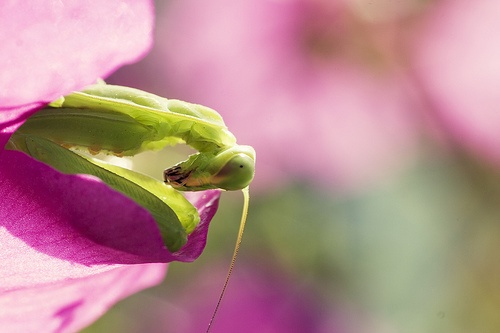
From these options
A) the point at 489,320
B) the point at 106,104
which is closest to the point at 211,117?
the point at 106,104

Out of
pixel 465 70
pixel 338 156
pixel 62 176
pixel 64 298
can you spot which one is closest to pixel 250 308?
pixel 338 156

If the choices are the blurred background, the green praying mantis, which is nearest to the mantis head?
the green praying mantis

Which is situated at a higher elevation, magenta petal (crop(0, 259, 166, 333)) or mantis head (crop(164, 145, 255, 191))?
mantis head (crop(164, 145, 255, 191))

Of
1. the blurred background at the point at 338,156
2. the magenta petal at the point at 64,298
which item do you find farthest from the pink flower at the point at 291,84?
the magenta petal at the point at 64,298

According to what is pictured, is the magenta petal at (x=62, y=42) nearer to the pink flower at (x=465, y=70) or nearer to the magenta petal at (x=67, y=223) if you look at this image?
the magenta petal at (x=67, y=223)

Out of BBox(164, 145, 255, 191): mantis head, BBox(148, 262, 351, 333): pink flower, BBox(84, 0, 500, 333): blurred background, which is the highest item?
BBox(164, 145, 255, 191): mantis head

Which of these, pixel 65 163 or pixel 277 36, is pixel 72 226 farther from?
pixel 277 36

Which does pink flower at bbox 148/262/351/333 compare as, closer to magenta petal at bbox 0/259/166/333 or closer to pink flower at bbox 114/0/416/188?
pink flower at bbox 114/0/416/188
